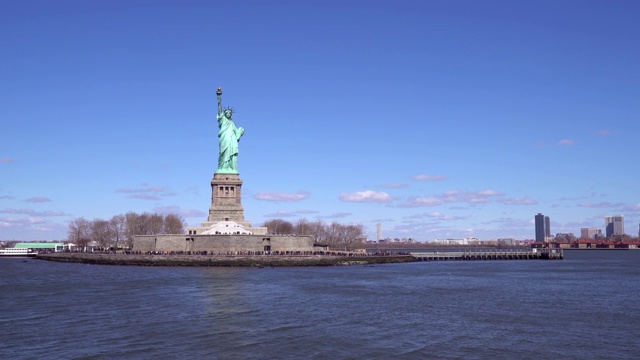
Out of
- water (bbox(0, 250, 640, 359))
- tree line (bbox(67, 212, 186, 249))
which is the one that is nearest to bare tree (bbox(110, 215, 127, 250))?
tree line (bbox(67, 212, 186, 249))

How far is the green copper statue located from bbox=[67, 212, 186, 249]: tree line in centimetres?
2625

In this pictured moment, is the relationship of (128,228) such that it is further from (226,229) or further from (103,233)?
(226,229)

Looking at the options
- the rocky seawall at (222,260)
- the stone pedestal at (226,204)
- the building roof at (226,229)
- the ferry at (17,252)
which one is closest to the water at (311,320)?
the rocky seawall at (222,260)

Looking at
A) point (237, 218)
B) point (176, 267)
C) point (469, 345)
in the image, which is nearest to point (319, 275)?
point (176, 267)

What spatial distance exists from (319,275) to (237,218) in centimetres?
2819

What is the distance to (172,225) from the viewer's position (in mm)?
117000

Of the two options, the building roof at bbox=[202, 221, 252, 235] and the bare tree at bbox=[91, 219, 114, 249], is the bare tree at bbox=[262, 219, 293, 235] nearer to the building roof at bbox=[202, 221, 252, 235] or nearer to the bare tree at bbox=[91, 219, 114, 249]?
the bare tree at bbox=[91, 219, 114, 249]

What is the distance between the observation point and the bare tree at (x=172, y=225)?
4544 inches

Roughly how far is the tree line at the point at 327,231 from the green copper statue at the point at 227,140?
41.2 meters

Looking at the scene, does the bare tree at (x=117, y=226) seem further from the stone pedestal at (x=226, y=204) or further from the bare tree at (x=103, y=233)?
the stone pedestal at (x=226, y=204)

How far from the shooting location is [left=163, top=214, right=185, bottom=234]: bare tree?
379ft

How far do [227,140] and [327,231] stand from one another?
1943 inches

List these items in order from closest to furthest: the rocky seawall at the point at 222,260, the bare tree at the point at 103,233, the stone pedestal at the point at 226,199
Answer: the rocky seawall at the point at 222,260 < the stone pedestal at the point at 226,199 < the bare tree at the point at 103,233

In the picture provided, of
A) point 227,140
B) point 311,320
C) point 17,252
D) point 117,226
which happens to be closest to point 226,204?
point 227,140
